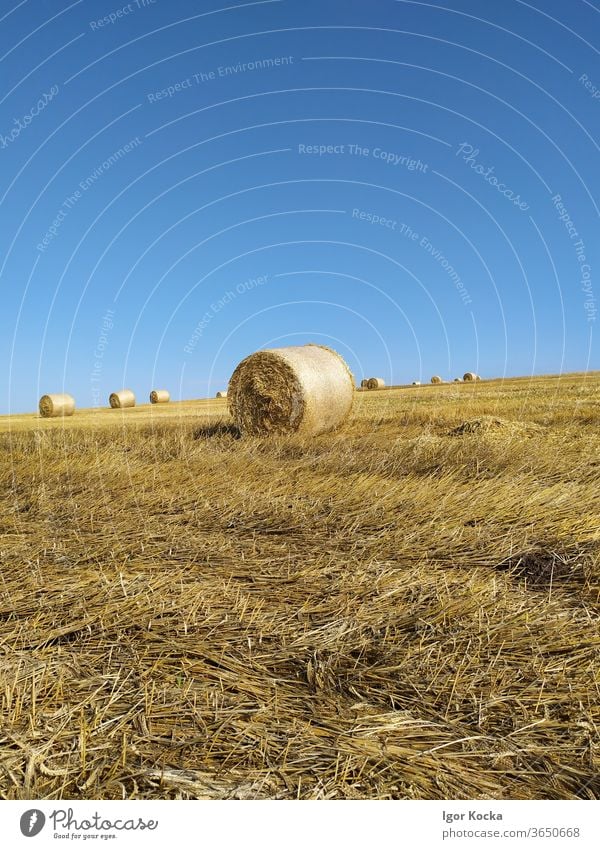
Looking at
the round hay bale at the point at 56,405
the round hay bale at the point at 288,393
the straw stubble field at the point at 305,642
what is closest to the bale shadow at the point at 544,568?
the straw stubble field at the point at 305,642

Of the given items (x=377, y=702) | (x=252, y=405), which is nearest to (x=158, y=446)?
(x=252, y=405)

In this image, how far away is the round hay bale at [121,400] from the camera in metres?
29.8

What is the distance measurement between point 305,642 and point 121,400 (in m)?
29.1

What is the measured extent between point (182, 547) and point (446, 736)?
87.6 inches

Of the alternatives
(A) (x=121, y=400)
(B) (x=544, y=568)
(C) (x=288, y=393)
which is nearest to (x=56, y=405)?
(A) (x=121, y=400)

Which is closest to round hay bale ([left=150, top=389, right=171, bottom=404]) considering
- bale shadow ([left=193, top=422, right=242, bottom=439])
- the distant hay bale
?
the distant hay bale

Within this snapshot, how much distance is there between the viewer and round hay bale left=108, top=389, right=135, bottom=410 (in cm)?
2978

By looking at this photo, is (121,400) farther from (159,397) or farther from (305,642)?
(305,642)

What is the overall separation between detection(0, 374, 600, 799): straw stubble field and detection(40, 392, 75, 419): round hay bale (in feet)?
71.4

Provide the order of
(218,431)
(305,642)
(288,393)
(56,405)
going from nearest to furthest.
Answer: (305,642) < (288,393) < (218,431) < (56,405)

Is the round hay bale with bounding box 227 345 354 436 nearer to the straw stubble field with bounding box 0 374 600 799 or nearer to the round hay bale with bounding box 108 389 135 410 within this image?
the straw stubble field with bounding box 0 374 600 799

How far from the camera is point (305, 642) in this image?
236cm

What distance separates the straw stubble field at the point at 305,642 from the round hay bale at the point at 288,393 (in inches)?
218

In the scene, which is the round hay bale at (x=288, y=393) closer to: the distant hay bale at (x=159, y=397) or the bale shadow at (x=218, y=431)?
the bale shadow at (x=218, y=431)
